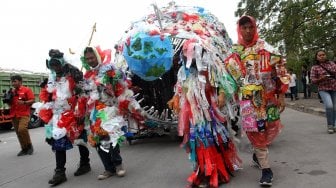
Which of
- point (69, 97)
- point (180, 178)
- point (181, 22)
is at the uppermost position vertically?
point (181, 22)

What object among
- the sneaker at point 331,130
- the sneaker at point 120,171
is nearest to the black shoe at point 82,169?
the sneaker at point 120,171

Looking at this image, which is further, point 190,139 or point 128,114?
point 128,114

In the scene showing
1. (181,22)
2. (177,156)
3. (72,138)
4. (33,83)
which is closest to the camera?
(72,138)

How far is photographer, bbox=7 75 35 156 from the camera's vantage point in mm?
9727

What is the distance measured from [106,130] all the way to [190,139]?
4.22ft

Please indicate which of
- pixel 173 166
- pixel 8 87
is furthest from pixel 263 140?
pixel 8 87

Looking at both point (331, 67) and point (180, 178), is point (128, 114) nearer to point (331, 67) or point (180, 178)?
point (180, 178)

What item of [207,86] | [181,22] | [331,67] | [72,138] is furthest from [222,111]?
[331,67]

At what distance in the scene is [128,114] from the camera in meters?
6.68

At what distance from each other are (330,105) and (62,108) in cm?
514

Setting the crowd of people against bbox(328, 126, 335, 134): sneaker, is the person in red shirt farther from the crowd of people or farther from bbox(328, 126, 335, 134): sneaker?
bbox(328, 126, 335, 134): sneaker

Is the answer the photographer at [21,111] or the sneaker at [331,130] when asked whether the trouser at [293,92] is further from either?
the photographer at [21,111]

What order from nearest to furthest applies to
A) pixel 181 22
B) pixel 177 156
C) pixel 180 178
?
pixel 180 178, pixel 177 156, pixel 181 22

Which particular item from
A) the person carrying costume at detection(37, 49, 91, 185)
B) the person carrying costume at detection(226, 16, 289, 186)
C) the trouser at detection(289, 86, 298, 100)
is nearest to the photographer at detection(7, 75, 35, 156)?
the person carrying costume at detection(37, 49, 91, 185)
